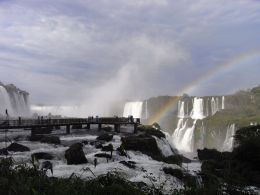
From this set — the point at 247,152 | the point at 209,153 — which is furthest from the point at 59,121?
the point at 247,152

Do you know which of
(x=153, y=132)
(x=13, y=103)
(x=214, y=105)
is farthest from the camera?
(x=214, y=105)

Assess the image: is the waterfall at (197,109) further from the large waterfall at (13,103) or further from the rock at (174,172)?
the rock at (174,172)

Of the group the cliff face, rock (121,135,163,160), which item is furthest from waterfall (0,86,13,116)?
rock (121,135,163,160)

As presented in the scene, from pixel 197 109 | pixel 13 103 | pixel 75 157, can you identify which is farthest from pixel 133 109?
pixel 75 157

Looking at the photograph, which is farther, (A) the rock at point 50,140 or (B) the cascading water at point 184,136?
(B) the cascading water at point 184,136

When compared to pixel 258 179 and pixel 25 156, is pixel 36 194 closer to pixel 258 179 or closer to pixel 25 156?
pixel 25 156

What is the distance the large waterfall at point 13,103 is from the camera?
337ft

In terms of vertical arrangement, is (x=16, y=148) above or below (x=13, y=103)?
below

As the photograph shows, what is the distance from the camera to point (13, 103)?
360ft

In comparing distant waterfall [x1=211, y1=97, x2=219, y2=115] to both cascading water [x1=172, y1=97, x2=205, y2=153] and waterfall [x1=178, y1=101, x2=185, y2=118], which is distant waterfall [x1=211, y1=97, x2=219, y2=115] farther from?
cascading water [x1=172, y1=97, x2=205, y2=153]

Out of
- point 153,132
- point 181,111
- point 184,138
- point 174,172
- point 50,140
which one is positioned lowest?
point 184,138

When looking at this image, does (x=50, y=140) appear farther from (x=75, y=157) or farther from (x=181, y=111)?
(x=181, y=111)

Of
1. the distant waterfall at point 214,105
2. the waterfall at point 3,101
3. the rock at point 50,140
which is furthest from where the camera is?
the distant waterfall at point 214,105

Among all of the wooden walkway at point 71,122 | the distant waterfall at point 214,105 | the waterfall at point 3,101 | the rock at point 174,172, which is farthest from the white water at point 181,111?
the rock at point 174,172
